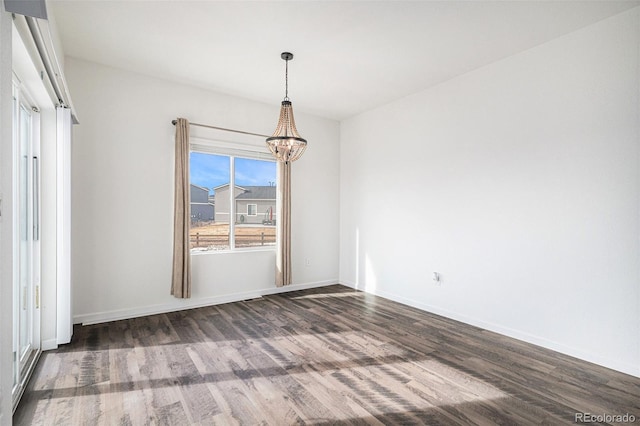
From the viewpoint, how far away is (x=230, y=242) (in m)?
4.83

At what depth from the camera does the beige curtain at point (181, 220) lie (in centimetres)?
415

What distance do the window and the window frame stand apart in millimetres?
14

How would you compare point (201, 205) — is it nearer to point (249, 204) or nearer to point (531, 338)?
point (249, 204)

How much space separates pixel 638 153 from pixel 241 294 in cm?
457

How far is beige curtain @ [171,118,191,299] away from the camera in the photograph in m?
4.15

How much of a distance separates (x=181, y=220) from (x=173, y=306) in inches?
43.7

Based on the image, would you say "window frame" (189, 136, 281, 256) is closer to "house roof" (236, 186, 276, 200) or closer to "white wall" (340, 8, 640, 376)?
"house roof" (236, 186, 276, 200)

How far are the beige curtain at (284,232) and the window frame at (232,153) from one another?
85 millimetres

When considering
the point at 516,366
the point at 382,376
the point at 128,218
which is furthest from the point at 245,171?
the point at 516,366

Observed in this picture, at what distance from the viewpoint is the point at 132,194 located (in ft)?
13.0

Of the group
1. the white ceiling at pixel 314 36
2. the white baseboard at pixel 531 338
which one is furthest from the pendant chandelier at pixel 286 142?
the white baseboard at pixel 531 338

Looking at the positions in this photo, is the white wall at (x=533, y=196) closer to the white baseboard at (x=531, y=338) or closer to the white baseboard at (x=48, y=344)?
the white baseboard at (x=531, y=338)

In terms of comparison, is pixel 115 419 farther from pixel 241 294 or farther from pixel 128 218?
pixel 241 294

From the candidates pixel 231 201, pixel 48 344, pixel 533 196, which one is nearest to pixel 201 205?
pixel 231 201
